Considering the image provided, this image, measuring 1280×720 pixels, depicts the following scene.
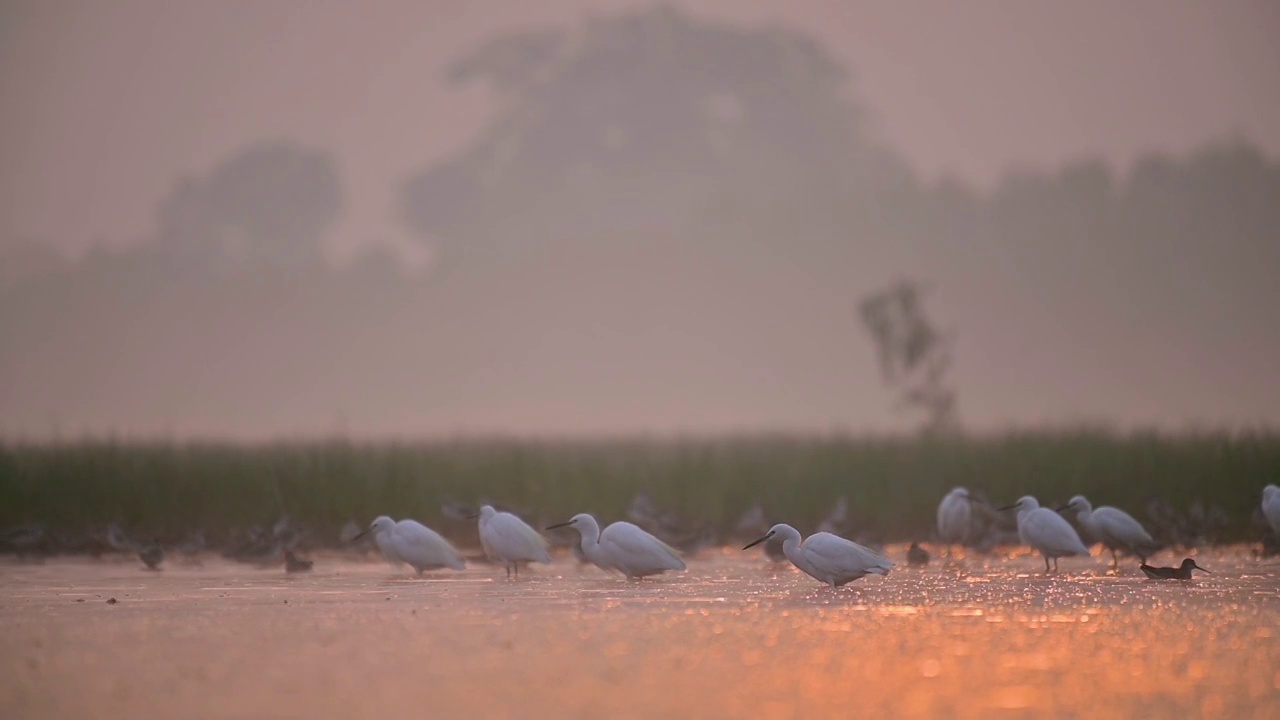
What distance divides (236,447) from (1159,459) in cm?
1149

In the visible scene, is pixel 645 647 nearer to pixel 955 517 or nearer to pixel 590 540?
pixel 590 540

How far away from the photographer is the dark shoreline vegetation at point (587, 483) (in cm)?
1731

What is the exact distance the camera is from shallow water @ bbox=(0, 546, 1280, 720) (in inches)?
279

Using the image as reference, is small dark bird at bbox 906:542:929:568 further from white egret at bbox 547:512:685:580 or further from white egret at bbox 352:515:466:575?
white egret at bbox 352:515:466:575

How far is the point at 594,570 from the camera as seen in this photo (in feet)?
46.6

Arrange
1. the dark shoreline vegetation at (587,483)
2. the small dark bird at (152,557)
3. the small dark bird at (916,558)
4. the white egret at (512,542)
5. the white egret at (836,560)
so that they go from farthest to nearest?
the dark shoreline vegetation at (587,483)
the small dark bird at (916,558)
the small dark bird at (152,557)
the white egret at (512,542)
the white egret at (836,560)

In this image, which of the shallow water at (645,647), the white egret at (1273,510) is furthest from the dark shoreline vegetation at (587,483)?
the shallow water at (645,647)

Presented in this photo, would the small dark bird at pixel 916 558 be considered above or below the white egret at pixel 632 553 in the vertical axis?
below

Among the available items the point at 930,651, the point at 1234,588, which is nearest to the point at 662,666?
the point at 930,651

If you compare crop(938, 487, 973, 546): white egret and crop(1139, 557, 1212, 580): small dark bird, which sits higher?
crop(938, 487, 973, 546): white egret

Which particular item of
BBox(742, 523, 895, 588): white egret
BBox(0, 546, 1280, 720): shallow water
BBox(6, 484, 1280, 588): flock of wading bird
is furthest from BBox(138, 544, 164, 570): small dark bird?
BBox(742, 523, 895, 588): white egret

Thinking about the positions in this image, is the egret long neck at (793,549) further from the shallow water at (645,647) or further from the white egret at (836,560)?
the shallow water at (645,647)

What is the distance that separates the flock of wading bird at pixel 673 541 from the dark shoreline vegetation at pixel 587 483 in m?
1.14

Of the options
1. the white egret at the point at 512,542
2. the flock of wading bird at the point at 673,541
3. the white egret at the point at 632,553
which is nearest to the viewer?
the flock of wading bird at the point at 673,541
